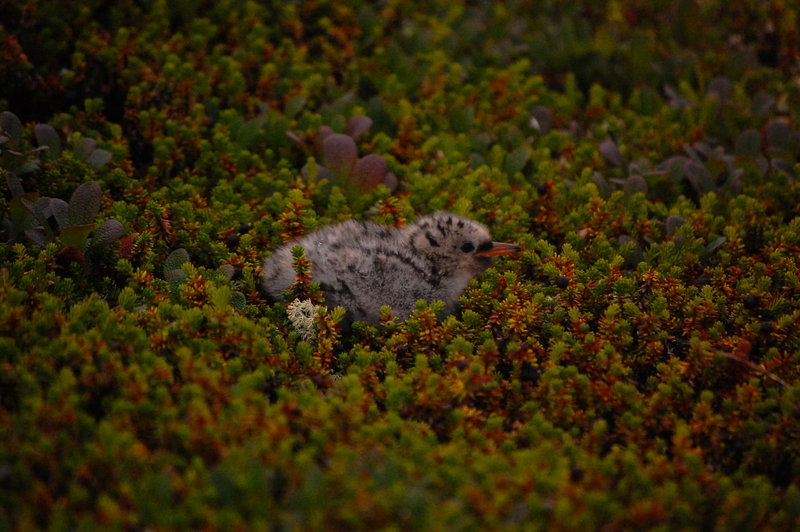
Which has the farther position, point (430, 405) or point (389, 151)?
point (389, 151)

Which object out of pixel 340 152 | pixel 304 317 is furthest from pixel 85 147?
pixel 304 317

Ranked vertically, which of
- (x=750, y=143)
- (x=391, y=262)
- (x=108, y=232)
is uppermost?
(x=750, y=143)

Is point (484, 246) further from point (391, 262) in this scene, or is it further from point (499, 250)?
point (391, 262)

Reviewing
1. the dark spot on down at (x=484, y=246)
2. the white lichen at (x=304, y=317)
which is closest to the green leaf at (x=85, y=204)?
the white lichen at (x=304, y=317)

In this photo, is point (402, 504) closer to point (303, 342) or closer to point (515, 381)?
point (515, 381)

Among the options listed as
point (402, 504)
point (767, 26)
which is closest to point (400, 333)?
point (402, 504)

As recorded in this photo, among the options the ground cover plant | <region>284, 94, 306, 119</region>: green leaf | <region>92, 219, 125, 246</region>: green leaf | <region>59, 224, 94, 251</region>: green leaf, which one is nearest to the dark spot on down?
the ground cover plant
